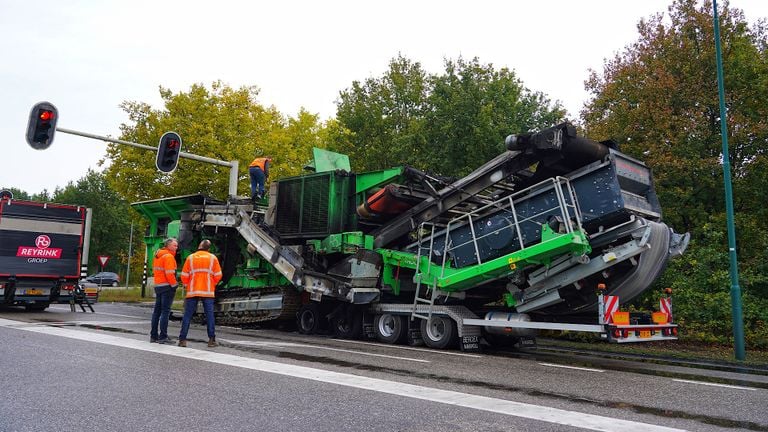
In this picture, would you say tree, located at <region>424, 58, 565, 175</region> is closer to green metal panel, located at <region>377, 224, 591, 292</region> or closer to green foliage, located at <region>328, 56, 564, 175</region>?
green foliage, located at <region>328, 56, 564, 175</region>

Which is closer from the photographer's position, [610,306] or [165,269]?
[610,306]

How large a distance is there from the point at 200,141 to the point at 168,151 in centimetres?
1161

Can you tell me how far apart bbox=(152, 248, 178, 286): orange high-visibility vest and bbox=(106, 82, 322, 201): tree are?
17859mm

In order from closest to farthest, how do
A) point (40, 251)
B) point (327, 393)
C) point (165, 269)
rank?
point (327, 393), point (165, 269), point (40, 251)

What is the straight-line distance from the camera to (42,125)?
15008 millimetres

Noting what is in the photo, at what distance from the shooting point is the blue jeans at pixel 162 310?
30.8 feet

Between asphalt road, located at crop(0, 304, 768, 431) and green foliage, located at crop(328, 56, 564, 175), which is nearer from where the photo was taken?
asphalt road, located at crop(0, 304, 768, 431)

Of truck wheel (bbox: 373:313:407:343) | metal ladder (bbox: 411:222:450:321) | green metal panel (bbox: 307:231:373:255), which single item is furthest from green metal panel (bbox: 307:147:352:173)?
truck wheel (bbox: 373:313:407:343)

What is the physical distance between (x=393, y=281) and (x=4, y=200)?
11.0 m

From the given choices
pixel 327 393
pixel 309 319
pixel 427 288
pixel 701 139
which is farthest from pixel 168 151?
pixel 701 139

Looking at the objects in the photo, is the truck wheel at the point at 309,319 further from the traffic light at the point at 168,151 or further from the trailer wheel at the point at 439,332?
the traffic light at the point at 168,151

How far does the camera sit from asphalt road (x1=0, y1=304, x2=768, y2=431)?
14.9 ft

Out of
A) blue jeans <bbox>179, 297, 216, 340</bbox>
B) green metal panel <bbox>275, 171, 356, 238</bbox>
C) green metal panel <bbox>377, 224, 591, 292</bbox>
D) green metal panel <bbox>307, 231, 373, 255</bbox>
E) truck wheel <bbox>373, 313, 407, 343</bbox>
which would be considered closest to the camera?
blue jeans <bbox>179, 297, 216, 340</bbox>

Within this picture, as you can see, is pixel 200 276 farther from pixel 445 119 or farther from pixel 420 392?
pixel 445 119
